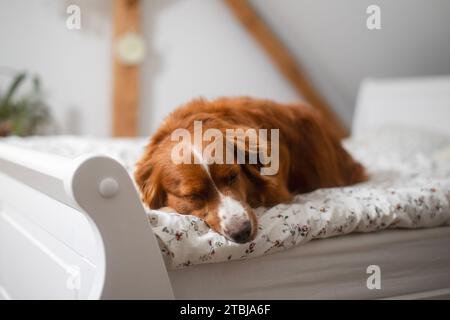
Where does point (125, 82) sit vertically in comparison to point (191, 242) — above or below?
above


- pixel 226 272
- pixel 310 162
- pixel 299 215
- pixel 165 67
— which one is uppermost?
pixel 165 67

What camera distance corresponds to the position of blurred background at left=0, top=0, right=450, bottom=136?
11.2 feet

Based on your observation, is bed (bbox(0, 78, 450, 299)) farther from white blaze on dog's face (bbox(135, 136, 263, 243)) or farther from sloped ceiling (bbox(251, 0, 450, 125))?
sloped ceiling (bbox(251, 0, 450, 125))

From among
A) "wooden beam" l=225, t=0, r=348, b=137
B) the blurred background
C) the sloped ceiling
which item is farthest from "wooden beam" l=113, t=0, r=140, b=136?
the sloped ceiling

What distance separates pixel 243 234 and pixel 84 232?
39cm

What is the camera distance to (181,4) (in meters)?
4.16

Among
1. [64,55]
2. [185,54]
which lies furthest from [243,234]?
[185,54]

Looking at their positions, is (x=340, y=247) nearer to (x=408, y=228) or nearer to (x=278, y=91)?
(x=408, y=228)

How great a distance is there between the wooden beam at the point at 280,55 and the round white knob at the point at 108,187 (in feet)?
11.6

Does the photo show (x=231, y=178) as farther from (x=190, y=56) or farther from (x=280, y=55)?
(x=280, y=55)

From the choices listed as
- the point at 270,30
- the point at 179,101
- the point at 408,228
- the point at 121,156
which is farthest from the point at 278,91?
the point at 408,228

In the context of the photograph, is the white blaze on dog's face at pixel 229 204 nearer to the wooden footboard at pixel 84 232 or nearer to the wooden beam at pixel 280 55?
the wooden footboard at pixel 84 232

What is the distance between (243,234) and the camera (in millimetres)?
1174

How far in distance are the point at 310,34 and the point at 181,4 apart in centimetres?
120
